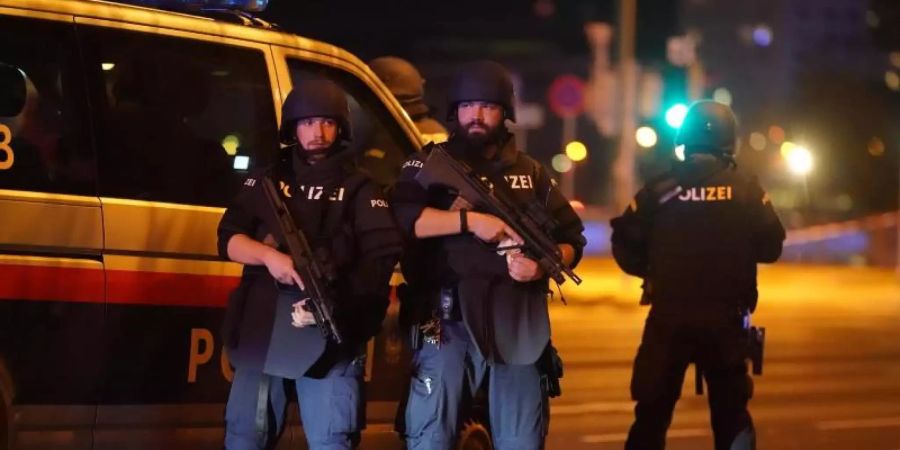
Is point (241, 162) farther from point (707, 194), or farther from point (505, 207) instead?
point (707, 194)

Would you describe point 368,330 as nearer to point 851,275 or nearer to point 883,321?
point 883,321

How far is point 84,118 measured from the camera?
502cm

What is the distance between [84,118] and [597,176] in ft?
198

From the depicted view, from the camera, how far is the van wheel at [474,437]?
5.76 m

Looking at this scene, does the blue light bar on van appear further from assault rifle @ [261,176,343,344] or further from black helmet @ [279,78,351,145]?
assault rifle @ [261,176,343,344]

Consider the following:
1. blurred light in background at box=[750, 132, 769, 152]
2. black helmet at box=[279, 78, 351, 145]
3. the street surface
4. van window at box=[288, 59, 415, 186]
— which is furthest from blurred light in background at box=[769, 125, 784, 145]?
black helmet at box=[279, 78, 351, 145]

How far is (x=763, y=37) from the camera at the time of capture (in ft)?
257

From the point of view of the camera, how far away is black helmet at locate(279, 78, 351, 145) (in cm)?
477

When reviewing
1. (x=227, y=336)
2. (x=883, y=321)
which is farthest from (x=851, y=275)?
(x=227, y=336)

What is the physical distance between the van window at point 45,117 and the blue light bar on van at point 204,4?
45 centimetres

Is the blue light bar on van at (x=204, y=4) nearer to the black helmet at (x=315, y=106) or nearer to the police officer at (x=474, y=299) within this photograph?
the black helmet at (x=315, y=106)

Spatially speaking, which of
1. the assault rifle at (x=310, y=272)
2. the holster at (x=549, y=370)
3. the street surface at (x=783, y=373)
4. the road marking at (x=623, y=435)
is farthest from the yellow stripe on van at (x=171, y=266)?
the road marking at (x=623, y=435)

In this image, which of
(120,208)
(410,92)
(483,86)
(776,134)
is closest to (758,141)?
(776,134)

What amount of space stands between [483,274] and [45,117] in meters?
1.61
